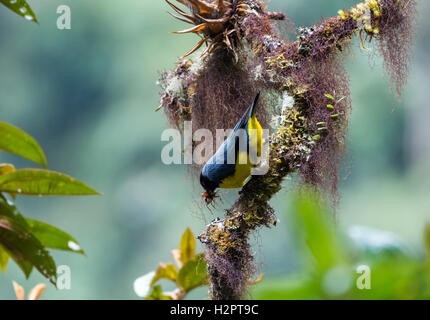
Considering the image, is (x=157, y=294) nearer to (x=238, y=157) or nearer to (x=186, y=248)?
(x=186, y=248)

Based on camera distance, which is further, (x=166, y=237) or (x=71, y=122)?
(x=71, y=122)

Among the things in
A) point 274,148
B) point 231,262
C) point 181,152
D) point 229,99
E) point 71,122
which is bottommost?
point 231,262

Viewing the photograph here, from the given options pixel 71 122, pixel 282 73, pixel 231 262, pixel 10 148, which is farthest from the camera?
pixel 71 122

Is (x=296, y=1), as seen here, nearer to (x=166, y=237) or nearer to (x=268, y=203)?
(x=166, y=237)

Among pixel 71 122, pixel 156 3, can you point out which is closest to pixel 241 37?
pixel 156 3

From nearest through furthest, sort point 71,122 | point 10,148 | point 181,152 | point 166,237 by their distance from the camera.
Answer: point 10,148
point 181,152
point 166,237
point 71,122

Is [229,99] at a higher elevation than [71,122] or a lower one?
lower

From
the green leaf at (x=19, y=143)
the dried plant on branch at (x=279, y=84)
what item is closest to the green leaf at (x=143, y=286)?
the dried plant on branch at (x=279, y=84)
